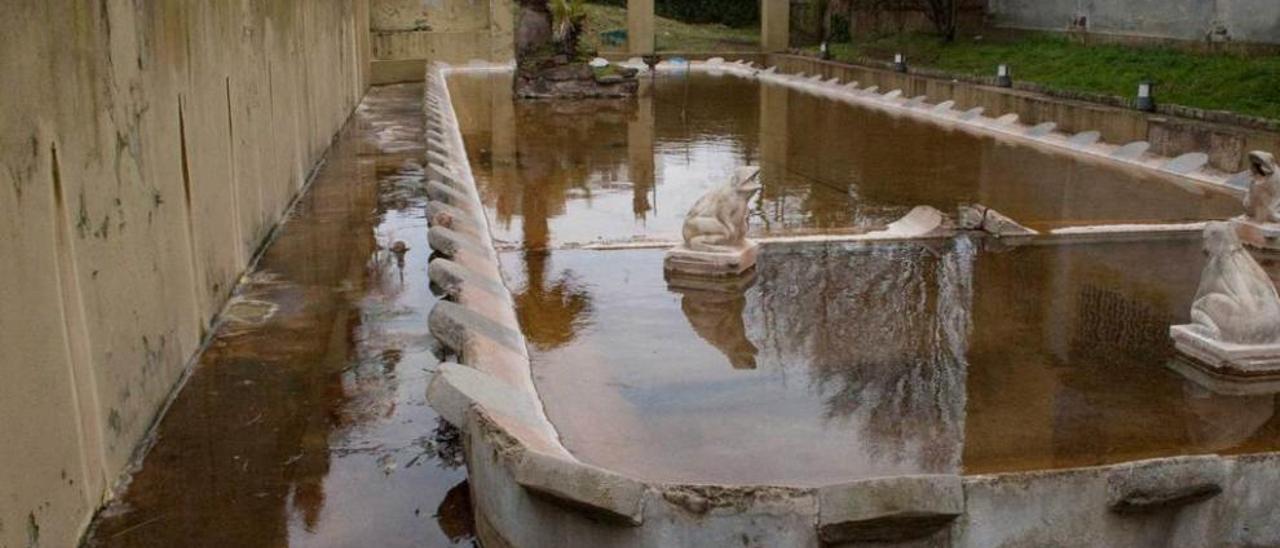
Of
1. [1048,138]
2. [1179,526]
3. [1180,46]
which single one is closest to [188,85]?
[1179,526]

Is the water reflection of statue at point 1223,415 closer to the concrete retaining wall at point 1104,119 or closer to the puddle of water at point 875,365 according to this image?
the puddle of water at point 875,365

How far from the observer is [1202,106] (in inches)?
674

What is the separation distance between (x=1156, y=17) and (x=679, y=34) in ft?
69.1

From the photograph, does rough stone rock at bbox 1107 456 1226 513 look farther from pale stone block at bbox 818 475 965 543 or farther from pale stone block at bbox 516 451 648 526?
pale stone block at bbox 516 451 648 526

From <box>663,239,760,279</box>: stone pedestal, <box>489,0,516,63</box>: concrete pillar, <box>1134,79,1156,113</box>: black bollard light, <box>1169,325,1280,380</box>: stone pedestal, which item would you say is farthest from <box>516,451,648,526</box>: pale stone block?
<box>489,0,516,63</box>: concrete pillar

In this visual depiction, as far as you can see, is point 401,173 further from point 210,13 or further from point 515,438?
point 515,438

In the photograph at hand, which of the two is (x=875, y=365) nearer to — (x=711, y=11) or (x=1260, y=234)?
(x=1260, y=234)

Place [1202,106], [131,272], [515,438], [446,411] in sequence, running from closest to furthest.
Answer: [515,438] → [446,411] → [131,272] → [1202,106]

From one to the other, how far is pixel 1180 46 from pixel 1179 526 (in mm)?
18735

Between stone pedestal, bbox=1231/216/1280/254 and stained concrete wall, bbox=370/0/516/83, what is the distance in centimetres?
2479

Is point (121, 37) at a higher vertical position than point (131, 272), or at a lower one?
higher

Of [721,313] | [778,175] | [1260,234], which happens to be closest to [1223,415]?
[721,313]

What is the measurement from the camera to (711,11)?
44531mm

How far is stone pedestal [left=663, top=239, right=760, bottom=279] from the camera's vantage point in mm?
9000
